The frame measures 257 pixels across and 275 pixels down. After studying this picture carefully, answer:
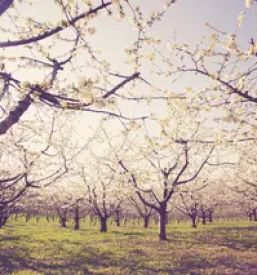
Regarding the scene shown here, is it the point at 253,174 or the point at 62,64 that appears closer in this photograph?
the point at 62,64

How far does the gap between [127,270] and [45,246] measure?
8.66 m

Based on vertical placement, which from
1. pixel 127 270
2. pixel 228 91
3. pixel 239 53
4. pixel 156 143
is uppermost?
pixel 239 53

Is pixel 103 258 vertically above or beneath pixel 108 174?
beneath

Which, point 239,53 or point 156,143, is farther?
point 156,143

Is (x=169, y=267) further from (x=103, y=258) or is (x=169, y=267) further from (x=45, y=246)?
(x=45, y=246)

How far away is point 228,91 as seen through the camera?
23.9ft

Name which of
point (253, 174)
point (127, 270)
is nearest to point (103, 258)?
point (127, 270)

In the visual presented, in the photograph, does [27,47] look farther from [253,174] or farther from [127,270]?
[253,174]

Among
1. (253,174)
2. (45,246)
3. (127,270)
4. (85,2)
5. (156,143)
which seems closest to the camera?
(85,2)

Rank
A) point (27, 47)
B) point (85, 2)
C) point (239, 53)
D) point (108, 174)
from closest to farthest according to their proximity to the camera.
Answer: point (85, 2) < point (27, 47) < point (239, 53) < point (108, 174)

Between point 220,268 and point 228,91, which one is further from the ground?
point 228,91

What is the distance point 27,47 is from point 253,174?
28.8 meters

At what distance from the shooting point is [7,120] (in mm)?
4504

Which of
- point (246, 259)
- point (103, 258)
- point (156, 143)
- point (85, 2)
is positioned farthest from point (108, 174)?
point (85, 2)
